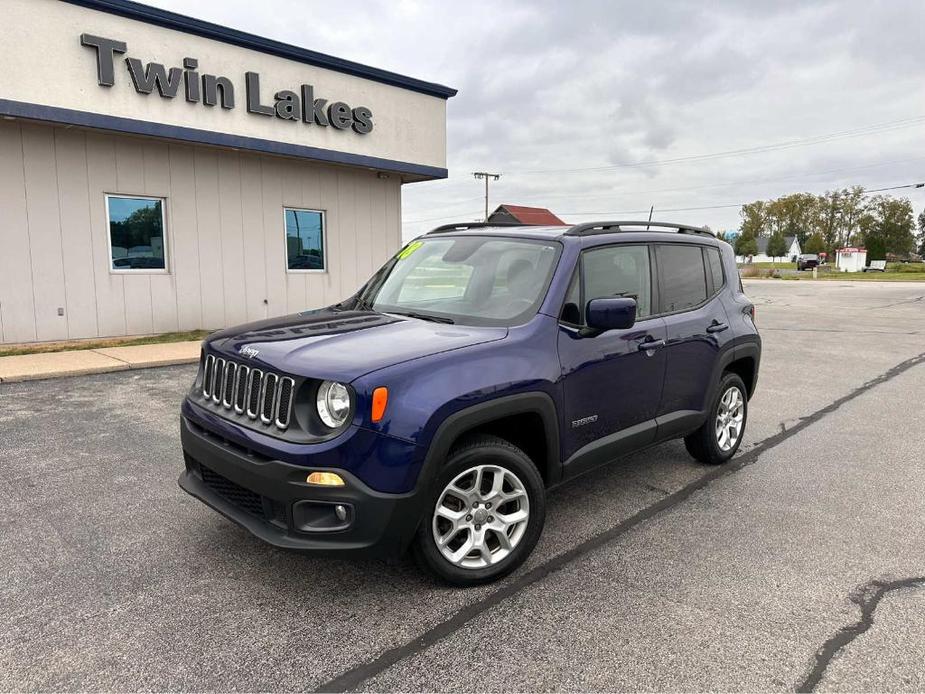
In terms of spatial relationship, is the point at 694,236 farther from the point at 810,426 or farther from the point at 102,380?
the point at 102,380

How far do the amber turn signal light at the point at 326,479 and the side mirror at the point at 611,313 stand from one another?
1618 millimetres

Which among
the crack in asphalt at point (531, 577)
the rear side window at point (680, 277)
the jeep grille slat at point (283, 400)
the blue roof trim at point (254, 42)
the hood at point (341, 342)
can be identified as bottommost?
the crack in asphalt at point (531, 577)

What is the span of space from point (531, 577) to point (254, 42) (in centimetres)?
1154

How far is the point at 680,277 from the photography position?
15.4 ft

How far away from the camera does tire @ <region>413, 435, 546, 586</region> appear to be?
3.05m

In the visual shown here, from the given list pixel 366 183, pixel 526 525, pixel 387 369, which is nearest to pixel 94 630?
pixel 387 369

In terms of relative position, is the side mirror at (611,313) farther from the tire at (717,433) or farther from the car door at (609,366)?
the tire at (717,433)

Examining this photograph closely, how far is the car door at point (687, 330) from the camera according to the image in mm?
4410

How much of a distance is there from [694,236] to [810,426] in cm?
272

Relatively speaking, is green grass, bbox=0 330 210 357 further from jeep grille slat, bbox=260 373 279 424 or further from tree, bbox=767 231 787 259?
tree, bbox=767 231 787 259

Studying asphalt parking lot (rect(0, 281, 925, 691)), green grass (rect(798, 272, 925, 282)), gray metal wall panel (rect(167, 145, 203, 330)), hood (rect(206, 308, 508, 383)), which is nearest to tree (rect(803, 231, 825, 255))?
green grass (rect(798, 272, 925, 282))

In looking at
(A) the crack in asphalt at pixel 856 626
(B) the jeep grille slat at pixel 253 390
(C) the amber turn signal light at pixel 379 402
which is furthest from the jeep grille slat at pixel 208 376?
(A) the crack in asphalt at pixel 856 626

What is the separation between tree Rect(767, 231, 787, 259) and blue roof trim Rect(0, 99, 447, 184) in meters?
106

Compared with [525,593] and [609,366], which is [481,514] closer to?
[525,593]
